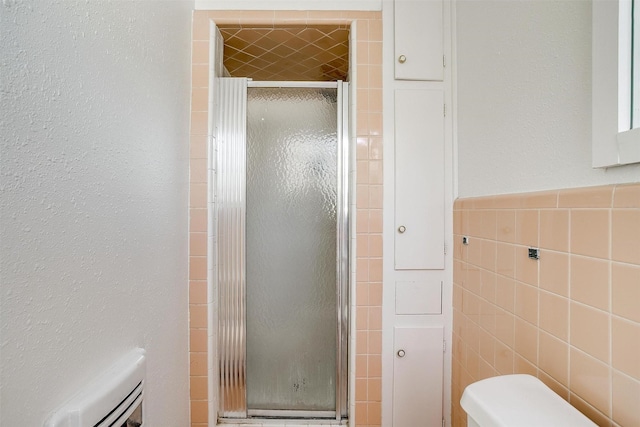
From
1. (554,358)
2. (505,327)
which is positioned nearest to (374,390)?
(505,327)

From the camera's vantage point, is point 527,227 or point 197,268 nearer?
point 527,227

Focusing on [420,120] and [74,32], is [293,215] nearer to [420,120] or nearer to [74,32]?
[420,120]

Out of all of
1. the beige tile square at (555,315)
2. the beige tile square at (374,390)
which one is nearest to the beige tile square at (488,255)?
the beige tile square at (555,315)

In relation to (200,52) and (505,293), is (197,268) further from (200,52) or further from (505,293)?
(505,293)

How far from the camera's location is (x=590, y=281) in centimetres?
62

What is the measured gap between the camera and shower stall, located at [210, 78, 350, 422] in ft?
4.41

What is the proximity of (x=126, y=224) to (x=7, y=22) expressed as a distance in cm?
48

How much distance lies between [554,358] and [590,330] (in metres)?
0.15

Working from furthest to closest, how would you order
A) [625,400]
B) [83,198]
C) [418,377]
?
[418,377], [83,198], [625,400]

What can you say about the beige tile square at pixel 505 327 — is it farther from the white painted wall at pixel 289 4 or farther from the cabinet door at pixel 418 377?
the white painted wall at pixel 289 4

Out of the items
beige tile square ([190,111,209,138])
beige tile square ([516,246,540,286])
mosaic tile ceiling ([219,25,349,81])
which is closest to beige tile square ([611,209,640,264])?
beige tile square ([516,246,540,286])

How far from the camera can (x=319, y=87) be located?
55.0 inches

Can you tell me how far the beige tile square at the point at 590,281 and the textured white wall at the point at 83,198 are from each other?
3.70ft

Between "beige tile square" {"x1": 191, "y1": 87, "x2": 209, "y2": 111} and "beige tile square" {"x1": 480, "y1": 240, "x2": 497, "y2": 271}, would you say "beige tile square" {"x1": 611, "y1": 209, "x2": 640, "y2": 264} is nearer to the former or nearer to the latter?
"beige tile square" {"x1": 480, "y1": 240, "x2": 497, "y2": 271}
